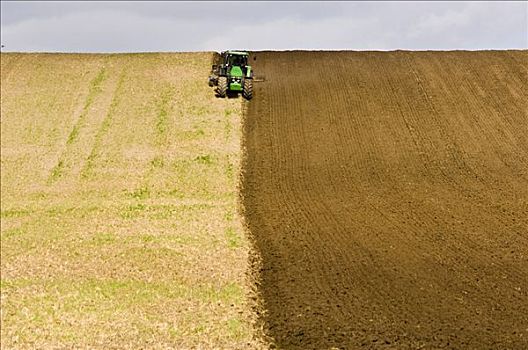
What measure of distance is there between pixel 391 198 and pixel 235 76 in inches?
587

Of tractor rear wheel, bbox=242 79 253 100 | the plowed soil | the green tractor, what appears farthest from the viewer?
the green tractor

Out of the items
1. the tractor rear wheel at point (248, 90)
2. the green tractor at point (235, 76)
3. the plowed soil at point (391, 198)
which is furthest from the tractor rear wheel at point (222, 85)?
the plowed soil at point (391, 198)

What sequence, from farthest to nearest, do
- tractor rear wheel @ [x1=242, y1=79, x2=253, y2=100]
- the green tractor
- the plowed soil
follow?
the green tractor → tractor rear wheel @ [x1=242, y1=79, x2=253, y2=100] → the plowed soil

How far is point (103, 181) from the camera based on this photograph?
92.3ft

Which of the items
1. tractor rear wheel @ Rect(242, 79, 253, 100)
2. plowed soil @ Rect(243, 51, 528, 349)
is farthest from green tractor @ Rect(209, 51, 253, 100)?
plowed soil @ Rect(243, 51, 528, 349)

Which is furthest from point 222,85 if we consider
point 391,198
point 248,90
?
point 391,198

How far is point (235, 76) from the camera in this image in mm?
36125

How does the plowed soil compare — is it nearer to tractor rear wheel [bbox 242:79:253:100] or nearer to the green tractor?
tractor rear wheel [bbox 242:79:253:100]

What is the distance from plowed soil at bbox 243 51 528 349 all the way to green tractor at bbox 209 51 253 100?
1.13 metres

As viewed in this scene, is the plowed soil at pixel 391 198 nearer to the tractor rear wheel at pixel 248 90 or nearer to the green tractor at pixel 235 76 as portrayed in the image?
the tractor rear wheel at pixel 248 90

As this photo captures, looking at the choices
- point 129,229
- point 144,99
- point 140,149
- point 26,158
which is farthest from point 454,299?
point 144,99

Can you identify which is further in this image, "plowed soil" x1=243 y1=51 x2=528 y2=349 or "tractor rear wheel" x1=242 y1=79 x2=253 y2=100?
"tractor rear wheel" x1=242 y1=79 x2=253 y2=100

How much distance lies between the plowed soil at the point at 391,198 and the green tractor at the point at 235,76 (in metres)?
1.13

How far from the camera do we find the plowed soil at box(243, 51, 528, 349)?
1549 cm
